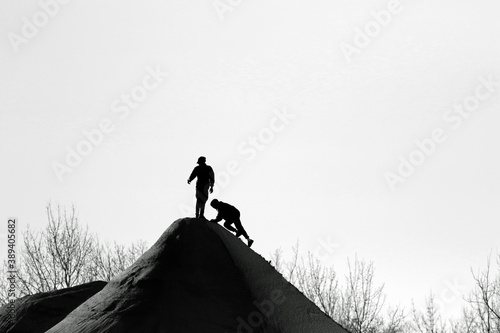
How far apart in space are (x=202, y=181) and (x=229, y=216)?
4.46ft

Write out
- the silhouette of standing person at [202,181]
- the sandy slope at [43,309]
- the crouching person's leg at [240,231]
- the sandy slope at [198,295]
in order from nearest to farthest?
1. the sandy slope at [198,295]
2. the silhouette of standing person at [202,181]
3. the crouching person's leg at [240,231]
4. the sandy slope at [43,309]

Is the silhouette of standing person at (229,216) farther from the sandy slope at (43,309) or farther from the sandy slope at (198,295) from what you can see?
the sandy slope at (43,309)

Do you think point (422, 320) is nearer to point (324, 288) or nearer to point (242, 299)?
point (324, 288)

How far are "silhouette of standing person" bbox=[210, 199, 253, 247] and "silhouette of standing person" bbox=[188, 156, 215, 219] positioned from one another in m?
0.42

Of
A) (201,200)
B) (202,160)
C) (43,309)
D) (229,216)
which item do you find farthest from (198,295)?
(43,309)

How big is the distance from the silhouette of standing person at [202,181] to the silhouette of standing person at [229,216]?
0.42 meters

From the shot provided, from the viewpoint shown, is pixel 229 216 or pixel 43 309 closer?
pixel 229 216

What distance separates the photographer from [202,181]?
1867 cm

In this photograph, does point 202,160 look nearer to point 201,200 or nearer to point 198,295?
point 201,200

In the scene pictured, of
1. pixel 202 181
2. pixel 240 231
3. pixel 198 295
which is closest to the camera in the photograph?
pixel 198 295

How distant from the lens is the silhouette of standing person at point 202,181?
18.7 metres

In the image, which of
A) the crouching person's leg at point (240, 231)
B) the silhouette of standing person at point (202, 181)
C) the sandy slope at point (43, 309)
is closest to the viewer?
the silhouette of standing person at point (202, 181)

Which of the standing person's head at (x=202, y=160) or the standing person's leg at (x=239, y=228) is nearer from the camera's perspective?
the standing person's head at (x=202, y=160)

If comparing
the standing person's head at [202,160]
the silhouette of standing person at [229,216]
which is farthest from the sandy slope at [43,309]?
the standing person's head at [202,160]
